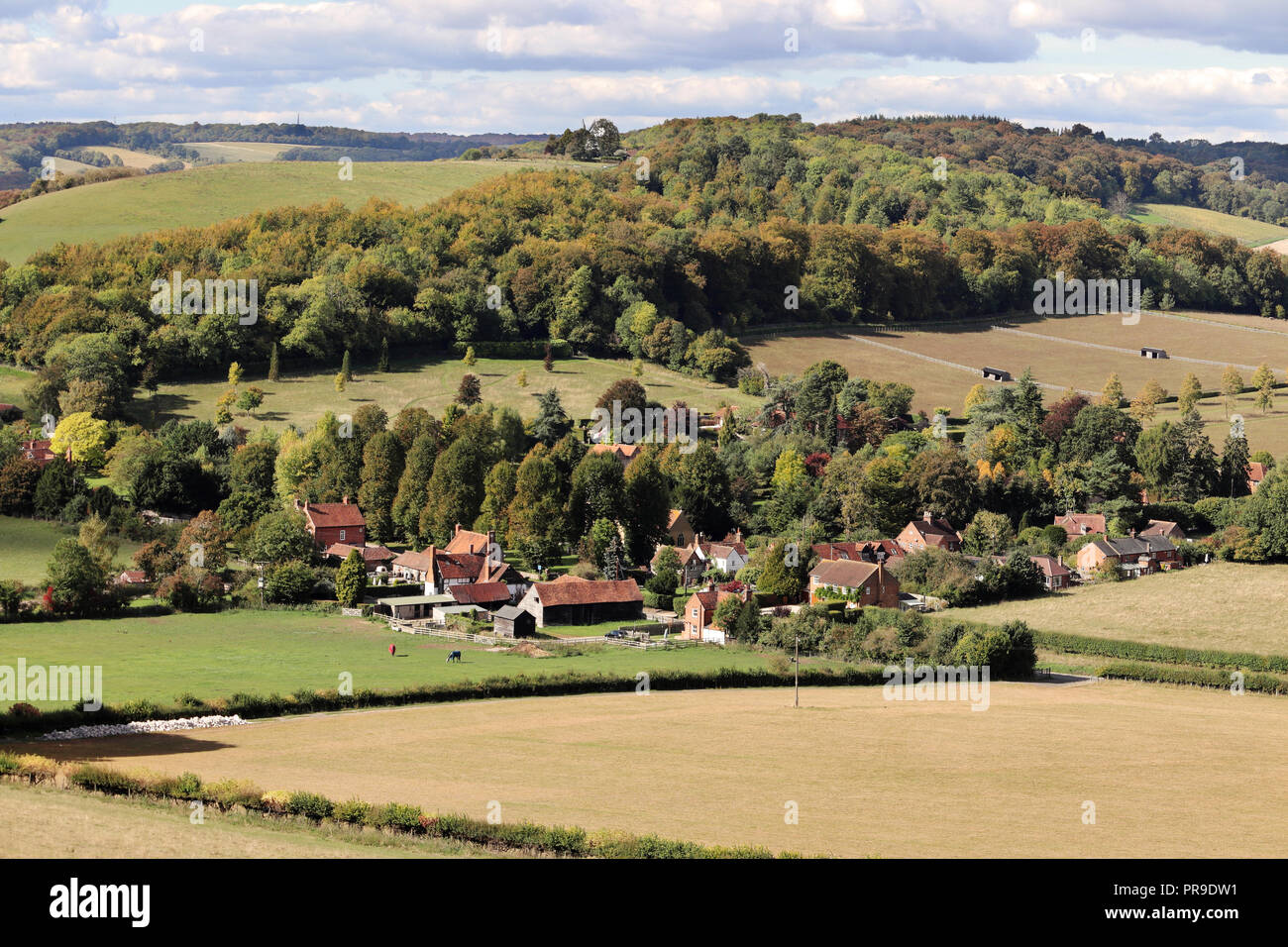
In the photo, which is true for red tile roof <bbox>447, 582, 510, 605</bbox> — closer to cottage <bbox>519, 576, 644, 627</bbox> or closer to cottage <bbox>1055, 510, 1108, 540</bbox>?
cottage <bbox>519, 576, 644, 627</bbox>

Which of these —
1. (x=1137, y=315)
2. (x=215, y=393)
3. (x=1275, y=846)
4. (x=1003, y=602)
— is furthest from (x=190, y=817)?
(x=1137, y=315)

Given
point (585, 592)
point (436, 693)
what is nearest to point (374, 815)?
point (436, 693)

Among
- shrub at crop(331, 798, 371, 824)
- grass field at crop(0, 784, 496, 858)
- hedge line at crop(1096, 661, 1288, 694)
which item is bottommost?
hedge line at crop(1096, 661, 1288, 694)

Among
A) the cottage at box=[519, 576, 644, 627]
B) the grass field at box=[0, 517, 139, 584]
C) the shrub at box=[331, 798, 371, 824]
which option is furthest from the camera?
the grass field at box=[0, 517, 139, 584]

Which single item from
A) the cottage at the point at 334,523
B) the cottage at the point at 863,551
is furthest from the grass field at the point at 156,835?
the cottage at the point at 334,523

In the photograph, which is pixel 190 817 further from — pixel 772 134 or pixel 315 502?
pixel 772 134

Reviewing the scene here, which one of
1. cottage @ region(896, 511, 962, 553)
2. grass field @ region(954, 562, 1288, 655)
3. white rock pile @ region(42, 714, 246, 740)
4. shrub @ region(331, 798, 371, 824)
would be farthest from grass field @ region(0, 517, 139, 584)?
grass field @ region(954, 562, 1288, 655)
